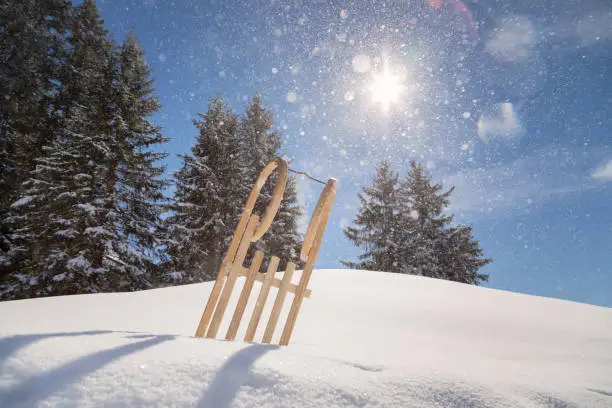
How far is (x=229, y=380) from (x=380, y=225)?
68.9 feet

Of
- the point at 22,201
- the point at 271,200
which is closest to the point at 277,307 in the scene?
the point at 271,200

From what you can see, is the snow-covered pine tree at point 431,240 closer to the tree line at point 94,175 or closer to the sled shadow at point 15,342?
the tree line at point 94,175

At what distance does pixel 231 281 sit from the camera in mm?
2770

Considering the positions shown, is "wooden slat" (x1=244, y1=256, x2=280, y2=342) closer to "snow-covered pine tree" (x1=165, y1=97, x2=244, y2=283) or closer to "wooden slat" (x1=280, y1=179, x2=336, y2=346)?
"wooden slat" (x1=280, y1=179, x2=336, y2=346)

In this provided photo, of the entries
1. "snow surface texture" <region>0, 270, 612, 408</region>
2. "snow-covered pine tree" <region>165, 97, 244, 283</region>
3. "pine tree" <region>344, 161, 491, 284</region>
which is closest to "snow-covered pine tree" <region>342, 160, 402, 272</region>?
"pine tree" <region>344, 161, 491, 284</region>

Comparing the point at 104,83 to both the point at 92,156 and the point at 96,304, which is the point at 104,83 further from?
the point at 96,304

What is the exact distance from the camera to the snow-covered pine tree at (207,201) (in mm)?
15008

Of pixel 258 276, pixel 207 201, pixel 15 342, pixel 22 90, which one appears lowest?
pixel 15 342

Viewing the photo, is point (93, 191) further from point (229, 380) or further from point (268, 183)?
point (229, 380)

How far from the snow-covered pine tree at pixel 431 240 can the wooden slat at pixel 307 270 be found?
1760 cm

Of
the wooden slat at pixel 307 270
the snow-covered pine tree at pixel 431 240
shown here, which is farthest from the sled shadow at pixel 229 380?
the snow-covered pine tree at pixel 431 240

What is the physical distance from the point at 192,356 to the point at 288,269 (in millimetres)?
1450

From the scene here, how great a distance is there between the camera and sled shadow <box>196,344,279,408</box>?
1237 mm

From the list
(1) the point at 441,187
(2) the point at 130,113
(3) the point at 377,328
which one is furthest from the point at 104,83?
(1) the point at 441,187
